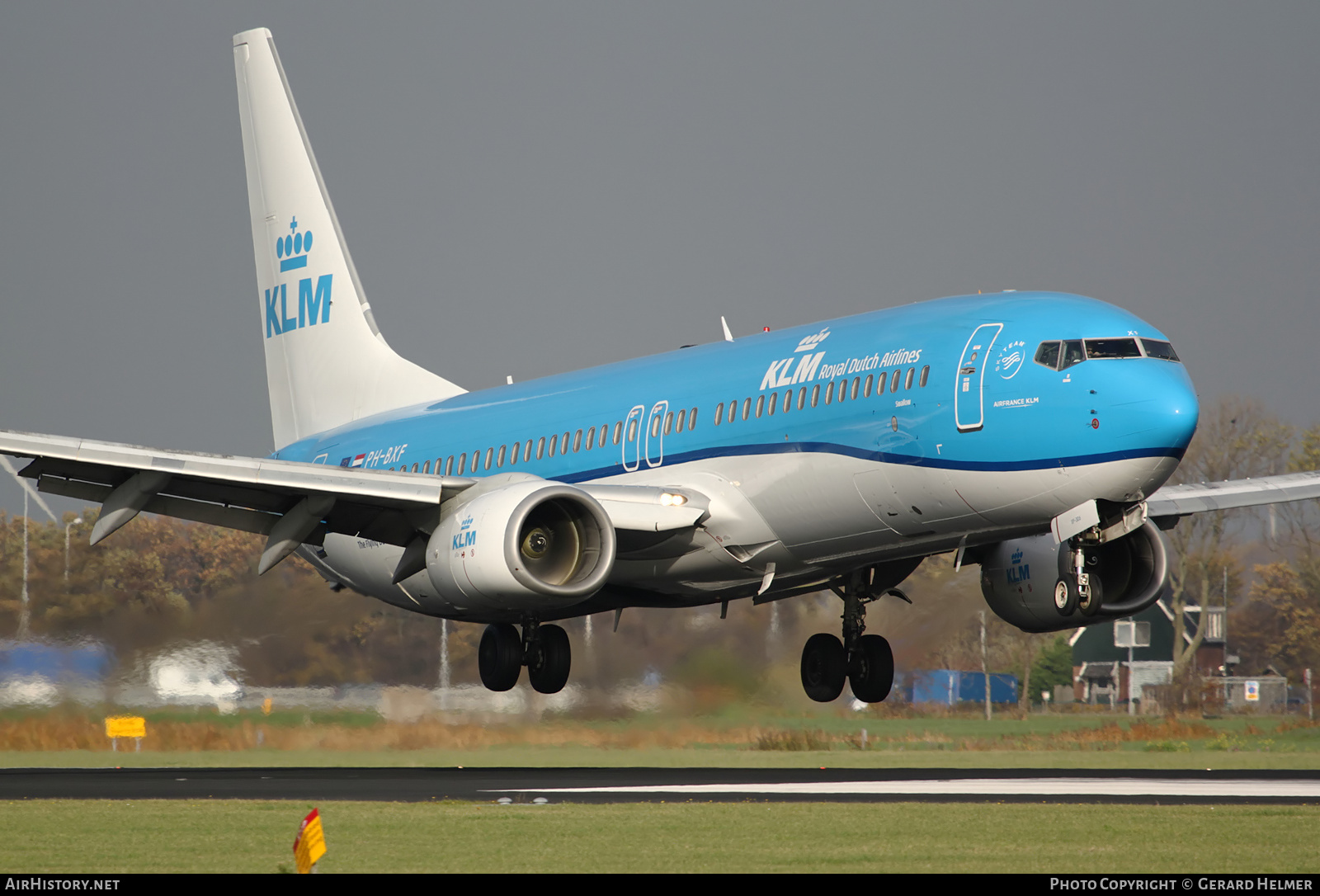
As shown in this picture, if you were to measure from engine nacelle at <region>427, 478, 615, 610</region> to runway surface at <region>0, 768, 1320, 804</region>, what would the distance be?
2.98m

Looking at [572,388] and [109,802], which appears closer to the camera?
[109,802]

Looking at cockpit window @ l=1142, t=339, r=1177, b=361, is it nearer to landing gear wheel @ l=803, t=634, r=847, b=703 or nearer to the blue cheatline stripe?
the blue cheatline stripe

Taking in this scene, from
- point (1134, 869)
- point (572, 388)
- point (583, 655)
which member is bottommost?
point (1134, 869)

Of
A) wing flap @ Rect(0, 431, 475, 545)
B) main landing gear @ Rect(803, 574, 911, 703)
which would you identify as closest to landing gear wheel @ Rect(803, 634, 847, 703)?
main landing gear @ Rect(803, 574, 911, 703)

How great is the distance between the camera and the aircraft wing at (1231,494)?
96.4 feet

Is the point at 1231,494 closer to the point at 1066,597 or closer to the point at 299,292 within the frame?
the point at 1066,597

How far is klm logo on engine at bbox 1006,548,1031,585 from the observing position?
1142 inches

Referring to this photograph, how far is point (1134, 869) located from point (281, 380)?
26.2 m

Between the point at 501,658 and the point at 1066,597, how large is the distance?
1143 centimetres

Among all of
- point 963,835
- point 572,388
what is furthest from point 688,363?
point 963,835

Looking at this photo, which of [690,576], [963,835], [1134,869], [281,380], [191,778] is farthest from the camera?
[281,380]

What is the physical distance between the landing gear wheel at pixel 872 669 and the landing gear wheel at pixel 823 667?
308mm

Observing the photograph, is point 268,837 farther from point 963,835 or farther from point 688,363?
point 688,363

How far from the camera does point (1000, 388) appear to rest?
22.9m
